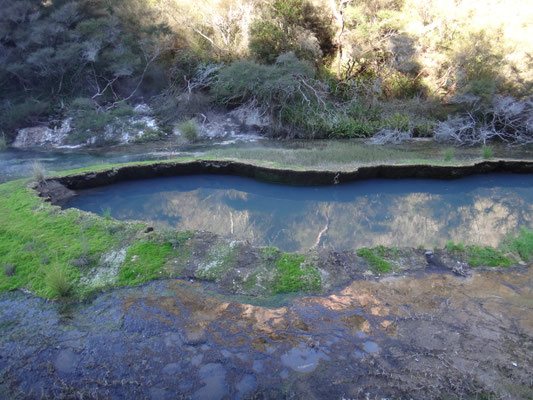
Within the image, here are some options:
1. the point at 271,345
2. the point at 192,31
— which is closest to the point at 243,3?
the point at 192,31

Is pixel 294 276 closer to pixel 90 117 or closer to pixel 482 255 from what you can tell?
pixel 482 255

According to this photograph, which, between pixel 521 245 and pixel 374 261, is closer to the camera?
pixel 374 261

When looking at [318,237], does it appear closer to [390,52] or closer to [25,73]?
[390,52]

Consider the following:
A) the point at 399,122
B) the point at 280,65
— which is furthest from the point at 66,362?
the point at 280,65

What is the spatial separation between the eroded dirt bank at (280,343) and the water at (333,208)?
1493mm

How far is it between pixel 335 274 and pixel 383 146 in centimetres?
682

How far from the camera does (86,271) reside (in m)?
4.38

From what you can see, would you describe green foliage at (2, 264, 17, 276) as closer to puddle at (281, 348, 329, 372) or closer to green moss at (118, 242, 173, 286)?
green moss at (118, 242, 173, 286)

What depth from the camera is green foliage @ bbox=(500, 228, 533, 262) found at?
4712 millimetres

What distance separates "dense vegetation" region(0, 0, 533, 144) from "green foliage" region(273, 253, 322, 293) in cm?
735

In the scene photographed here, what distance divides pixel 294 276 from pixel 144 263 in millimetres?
1935

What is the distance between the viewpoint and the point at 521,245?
4.84 m

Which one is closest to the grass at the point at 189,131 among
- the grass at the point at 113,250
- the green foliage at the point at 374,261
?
the grass at the point at 113,250

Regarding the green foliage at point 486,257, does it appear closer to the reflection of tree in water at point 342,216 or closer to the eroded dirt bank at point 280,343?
the eroded dirt bank at point 280,343
